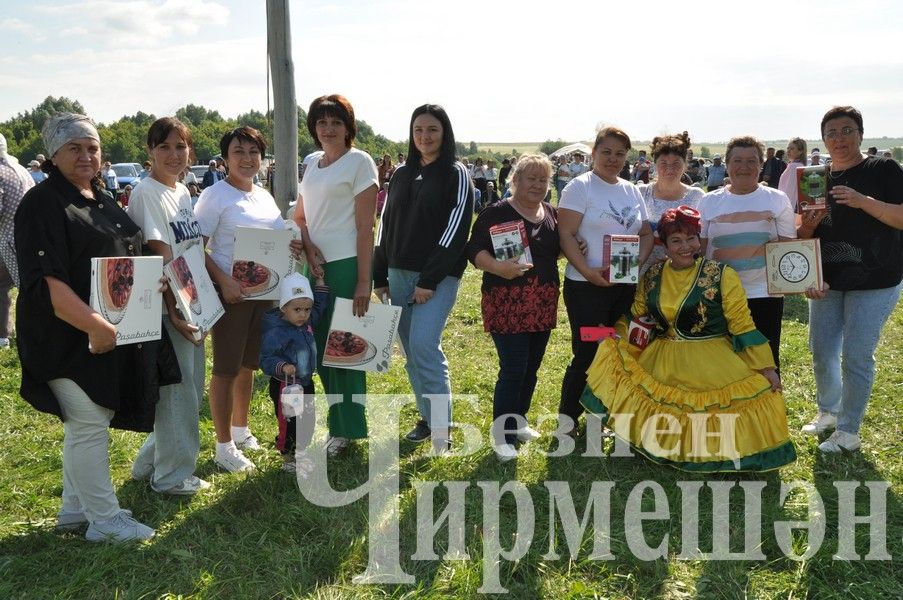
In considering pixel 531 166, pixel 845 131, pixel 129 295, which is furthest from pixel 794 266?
pixel 129 295

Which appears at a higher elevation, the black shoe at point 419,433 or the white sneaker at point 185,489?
the black shoe at point 419,433

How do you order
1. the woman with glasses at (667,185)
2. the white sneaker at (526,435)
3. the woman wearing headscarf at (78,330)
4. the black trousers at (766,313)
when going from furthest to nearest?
the white sneaker at (526,435)
the woman with glasses at (667,185)
the black trousers at (766,313)
the woman wearing headscarf at (78,330)

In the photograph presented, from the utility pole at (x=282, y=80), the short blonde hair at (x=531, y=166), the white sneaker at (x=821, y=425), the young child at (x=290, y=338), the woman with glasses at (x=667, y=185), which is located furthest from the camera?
the utility pole at (x=282, y=80)

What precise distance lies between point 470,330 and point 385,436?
10.7 feet

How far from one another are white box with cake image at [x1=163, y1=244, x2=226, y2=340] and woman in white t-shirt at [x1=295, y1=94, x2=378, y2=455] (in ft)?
2.20

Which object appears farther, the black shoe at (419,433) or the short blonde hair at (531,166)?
the black shoe at (419,433)

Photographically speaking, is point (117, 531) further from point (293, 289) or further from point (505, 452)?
point (505, 452)

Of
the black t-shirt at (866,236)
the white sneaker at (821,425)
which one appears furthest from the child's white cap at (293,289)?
the white sneaker at (821,425)

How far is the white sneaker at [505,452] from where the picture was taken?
175 inches

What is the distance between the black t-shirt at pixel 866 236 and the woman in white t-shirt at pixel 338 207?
2863 mm

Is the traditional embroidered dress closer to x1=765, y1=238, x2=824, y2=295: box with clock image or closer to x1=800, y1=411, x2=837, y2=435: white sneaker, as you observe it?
x1=765, y1=238, x2=824, y2=295: box with clock image

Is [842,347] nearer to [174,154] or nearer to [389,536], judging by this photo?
[389,536]

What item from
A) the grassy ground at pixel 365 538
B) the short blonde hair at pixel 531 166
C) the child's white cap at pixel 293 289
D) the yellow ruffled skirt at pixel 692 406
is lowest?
the grassy ground at pixel 365 538

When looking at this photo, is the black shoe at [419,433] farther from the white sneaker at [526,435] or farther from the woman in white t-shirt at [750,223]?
the woman in white t-shirt at [750,223]
